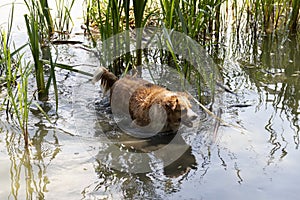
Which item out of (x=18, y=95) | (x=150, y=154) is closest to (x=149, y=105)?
(x=150, y=154)

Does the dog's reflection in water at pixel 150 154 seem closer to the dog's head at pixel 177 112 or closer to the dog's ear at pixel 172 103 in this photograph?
the dog's head at pixel 177 112

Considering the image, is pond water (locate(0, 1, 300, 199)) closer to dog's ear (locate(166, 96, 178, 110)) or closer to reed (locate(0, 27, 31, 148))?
reed (locate(0, 27, 31, 148))

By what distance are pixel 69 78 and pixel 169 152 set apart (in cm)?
161

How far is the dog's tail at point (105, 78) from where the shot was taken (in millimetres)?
3979

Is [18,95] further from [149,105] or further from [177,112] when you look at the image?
[177,112]

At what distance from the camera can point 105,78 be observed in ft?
13.1

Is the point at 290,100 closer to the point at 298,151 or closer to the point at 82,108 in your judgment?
the point at 298,151

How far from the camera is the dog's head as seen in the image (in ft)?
11.3

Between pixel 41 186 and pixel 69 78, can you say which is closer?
pixel 41 186

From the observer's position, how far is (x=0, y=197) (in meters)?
2.68

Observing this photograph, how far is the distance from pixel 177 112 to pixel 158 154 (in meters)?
0.38

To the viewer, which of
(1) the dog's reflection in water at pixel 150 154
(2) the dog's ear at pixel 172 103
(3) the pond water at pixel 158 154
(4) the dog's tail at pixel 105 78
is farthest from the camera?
(4) the dog's tail at pixel 105 78

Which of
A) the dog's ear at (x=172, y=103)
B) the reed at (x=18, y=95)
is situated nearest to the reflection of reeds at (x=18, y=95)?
the reed at (x=18, y=95)

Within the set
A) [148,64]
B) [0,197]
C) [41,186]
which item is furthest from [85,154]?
[148,64]
